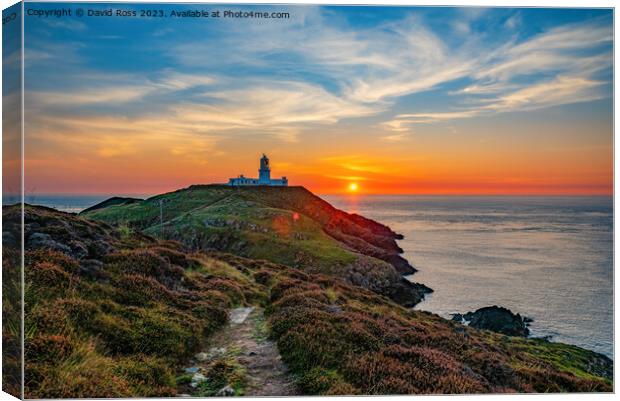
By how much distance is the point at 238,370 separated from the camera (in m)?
8.11

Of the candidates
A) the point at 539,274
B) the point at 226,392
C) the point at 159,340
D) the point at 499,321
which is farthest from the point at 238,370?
the point at 539,274

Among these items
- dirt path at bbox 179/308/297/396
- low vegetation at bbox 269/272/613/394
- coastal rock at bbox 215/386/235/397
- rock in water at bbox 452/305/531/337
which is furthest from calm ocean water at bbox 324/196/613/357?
coastal rock at bbox 215/386/235/397

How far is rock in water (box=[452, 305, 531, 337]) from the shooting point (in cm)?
3538

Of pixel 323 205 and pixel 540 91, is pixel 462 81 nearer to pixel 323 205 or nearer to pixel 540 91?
pixel 540 91

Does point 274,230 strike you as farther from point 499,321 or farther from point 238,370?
point 238,370

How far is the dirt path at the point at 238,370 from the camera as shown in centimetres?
763

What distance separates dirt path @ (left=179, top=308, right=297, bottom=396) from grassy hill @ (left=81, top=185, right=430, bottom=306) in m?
31.7

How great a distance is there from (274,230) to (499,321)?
37.0 m

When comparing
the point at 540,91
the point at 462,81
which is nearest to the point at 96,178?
the point at 462,81

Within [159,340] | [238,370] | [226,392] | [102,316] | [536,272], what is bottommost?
[536,272]

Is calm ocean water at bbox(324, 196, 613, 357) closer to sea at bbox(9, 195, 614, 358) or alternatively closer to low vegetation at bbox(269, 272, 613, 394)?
sea at bbox(9, 195, 614, 358)

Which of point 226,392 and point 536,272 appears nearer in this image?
point 226,392

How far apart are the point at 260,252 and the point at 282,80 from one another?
4763cm

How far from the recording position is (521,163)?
1236 centimetres
